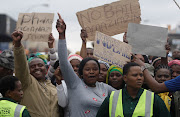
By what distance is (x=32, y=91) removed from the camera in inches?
165

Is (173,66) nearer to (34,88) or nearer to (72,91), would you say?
(72,91)

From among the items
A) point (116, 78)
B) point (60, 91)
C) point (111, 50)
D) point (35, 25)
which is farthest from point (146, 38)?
point (35, 25)

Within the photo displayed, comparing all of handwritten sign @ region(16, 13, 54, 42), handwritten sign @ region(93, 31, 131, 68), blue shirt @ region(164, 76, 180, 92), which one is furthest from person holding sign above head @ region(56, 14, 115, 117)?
handwritten sign @ region(16, 13, 54, 42)

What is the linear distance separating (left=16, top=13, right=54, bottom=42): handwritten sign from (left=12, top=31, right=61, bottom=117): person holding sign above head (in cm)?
182

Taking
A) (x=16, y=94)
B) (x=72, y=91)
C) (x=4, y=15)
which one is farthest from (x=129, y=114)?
(x=4, y=15)

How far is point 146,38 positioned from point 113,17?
848mm

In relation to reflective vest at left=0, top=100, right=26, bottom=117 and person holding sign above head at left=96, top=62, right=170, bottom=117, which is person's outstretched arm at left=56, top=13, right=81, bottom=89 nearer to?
person holding sign above head at left=96, top=62, right=170, bottom=117

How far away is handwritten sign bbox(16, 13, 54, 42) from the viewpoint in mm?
6141

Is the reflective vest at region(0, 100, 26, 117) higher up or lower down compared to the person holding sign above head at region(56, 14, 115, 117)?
lower down

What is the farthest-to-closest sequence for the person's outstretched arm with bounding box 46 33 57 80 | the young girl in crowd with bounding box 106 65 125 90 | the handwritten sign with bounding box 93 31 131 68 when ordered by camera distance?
the person's outstretched arm with bounding box 46 33 57 80
the young girl in crowd with bounding box 106 65 125 90
the handwritten sign with bounding box 93 31 131 68

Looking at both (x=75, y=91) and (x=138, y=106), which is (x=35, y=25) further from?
(x=138, y=106)

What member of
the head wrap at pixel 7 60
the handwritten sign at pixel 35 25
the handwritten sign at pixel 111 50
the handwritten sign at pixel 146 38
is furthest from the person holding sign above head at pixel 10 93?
the handwritten sign at pixel 35 25

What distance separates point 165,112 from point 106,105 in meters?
0.65

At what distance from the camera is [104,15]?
5.57m
